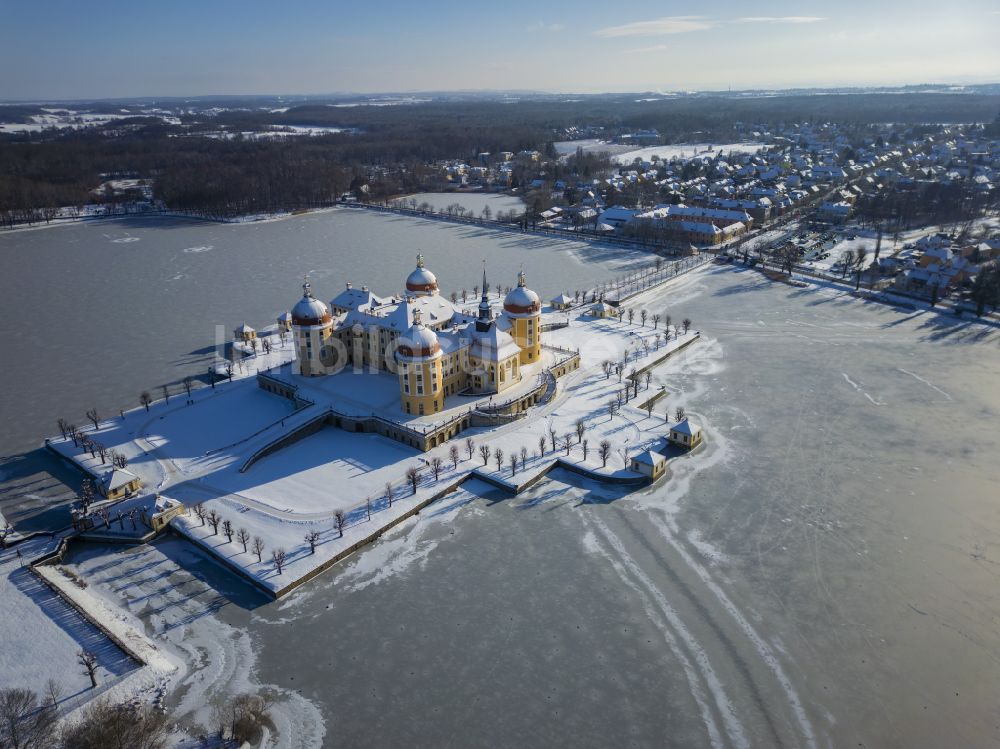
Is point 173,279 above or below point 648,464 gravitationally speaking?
above

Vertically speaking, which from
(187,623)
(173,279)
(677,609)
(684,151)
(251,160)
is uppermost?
(684,151)

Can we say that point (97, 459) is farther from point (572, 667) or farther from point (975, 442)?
point (975, 442)

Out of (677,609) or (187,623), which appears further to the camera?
(677,609)

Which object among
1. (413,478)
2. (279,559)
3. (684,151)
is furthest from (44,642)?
(684,151)

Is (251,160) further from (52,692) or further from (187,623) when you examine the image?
(52,692)

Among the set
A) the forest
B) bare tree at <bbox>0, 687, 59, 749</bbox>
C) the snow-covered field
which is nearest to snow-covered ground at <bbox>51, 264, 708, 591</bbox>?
bare tree at <bbox>0, 687, 59, 749</bbox>

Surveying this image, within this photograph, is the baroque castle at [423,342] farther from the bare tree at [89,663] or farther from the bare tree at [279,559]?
the bare tree at [89,663]

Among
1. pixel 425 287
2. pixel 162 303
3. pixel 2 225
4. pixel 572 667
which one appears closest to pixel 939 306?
pixel 425 287

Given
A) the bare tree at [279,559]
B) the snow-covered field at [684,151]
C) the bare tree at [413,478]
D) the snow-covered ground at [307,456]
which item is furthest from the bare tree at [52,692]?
the snow-covered field at [684,151]
